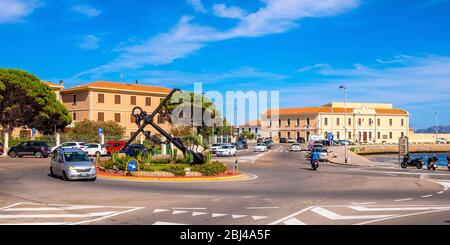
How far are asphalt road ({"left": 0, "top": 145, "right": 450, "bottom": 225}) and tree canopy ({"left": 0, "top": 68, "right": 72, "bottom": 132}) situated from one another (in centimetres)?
4030

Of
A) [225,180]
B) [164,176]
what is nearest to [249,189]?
[225,180]

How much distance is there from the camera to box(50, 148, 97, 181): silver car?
24328 mm

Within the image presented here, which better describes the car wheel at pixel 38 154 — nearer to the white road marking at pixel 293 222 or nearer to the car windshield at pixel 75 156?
the car windshield at pixel 75 156

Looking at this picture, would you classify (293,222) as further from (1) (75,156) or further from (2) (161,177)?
(1) (75,156)

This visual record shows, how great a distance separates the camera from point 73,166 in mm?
24344

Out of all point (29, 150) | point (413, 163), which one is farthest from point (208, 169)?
point (29, 150)

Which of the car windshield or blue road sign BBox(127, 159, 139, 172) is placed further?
blue road sign BBox(127, 159, 139, 172)

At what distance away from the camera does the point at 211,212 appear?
48.2 ft

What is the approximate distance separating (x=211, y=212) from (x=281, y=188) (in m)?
8.54

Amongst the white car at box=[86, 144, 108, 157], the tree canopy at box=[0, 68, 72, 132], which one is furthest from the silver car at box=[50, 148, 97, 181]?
the tree canopy at box=[0, 68, 72, 132]

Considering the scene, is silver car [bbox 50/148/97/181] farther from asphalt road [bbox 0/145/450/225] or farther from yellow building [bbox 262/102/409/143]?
yellow building [bbox 262/102/409/143]

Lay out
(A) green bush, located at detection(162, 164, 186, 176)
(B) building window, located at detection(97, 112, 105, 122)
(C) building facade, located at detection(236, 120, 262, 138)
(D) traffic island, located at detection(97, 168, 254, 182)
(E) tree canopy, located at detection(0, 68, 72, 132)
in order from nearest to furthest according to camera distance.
Result: (D) traffic island, located at detection(97, 168, 254, 182) → (A) green bush, located at detection(162, 164, 186, 176) → (E) tree canopy, located at detection(0, 68, 72, 132) → (B) building window, located at detection(97, 112, 105, 122) → (C) building facade, located at detection(236, 120, 262, 138)

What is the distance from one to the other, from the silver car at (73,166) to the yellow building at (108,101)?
179ft
